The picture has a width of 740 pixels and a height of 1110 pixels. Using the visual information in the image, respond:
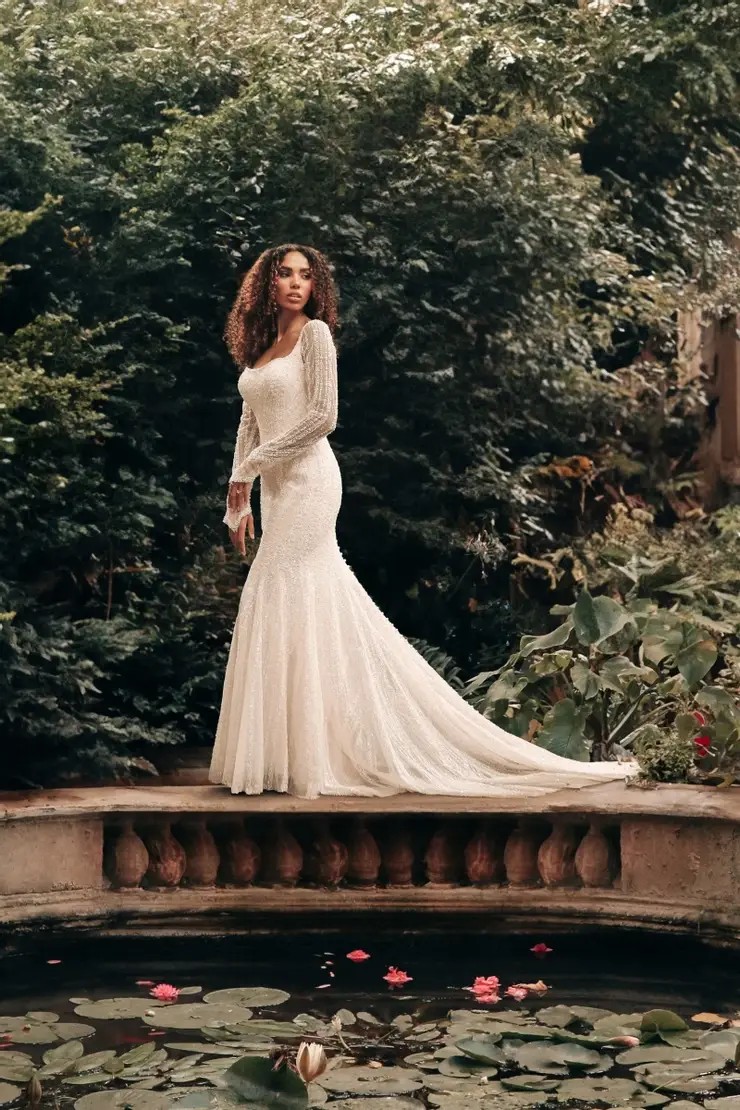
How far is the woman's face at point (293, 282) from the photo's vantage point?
20.7 feet

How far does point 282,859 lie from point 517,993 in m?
1.10

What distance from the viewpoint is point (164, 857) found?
18.9 ft

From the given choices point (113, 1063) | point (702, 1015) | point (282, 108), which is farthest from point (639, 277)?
point (113, 1063)

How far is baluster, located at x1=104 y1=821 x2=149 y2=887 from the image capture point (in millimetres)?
5719

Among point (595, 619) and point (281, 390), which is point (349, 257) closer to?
point (595, 619)

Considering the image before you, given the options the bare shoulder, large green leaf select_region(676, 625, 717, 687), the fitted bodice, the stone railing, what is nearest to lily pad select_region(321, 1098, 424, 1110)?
the stone railing

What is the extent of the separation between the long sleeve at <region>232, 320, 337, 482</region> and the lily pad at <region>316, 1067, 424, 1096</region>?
2.61 m

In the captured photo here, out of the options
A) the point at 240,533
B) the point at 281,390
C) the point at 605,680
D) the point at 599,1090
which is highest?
the point at 281,390

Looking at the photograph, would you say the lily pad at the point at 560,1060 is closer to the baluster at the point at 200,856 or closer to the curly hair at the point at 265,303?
the baluster at the point at 200,856

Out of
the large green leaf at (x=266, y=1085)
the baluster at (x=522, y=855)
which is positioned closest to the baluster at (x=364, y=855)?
the baluster at (x=522, y=855)

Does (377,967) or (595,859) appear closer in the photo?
(377,967)

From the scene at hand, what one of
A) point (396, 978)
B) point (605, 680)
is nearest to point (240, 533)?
point (605, 680)

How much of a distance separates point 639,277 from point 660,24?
6.53 ft

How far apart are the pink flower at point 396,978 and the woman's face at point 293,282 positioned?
246 centimetres
